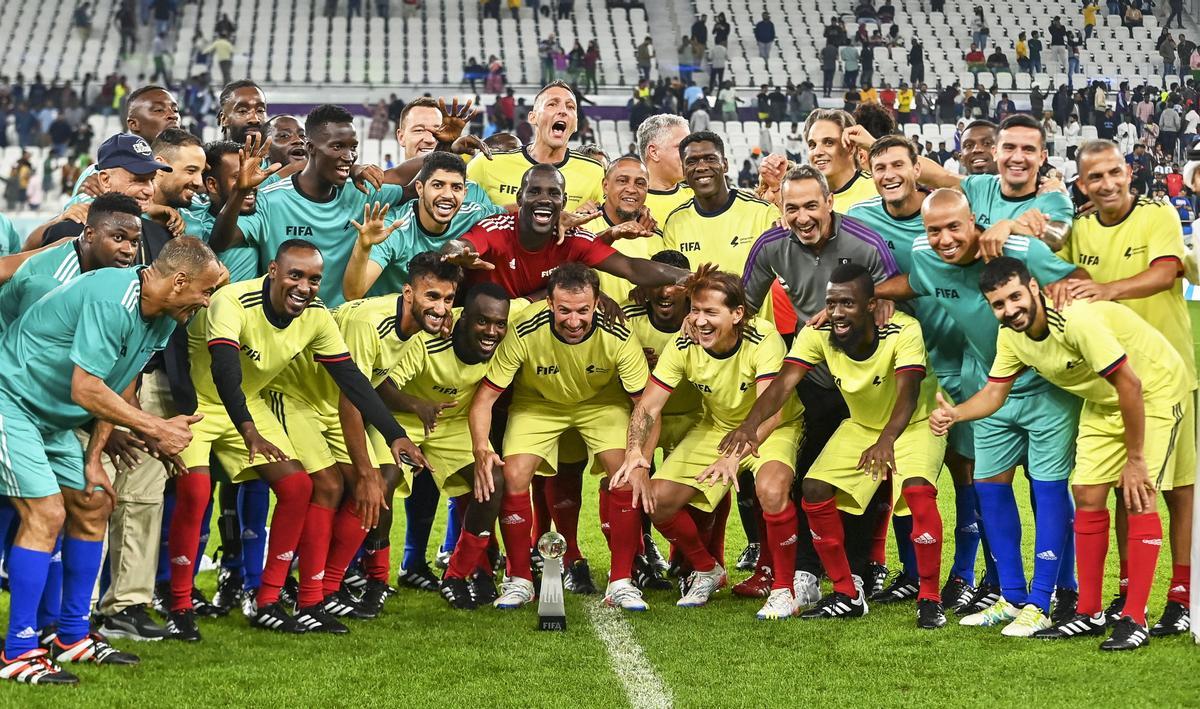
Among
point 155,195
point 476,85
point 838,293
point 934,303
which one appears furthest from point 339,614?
point 476,85

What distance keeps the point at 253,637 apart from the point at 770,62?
33461 millimetres

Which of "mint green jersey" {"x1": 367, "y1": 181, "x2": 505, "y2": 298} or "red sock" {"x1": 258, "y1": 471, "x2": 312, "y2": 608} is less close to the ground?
"mint green jersey" {"x1": 367, "y1": 181, "x2": 505, "y2": 298}

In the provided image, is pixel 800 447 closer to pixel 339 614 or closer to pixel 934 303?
pixel 934 303

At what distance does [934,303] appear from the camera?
7031 mm

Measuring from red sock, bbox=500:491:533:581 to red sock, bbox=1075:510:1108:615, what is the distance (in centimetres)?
277

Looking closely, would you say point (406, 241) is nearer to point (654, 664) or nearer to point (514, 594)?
point (514, 594)

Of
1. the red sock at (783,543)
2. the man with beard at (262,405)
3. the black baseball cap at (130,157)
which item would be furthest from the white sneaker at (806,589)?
the black baseball cap at (130,157)

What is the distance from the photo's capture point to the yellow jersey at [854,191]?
8.23 meters

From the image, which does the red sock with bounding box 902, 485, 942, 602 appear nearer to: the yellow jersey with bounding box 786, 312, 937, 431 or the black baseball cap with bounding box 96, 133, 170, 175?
the yellow jersey with bounding box 786, 312, 937, 431

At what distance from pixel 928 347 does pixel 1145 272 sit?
1.21 m

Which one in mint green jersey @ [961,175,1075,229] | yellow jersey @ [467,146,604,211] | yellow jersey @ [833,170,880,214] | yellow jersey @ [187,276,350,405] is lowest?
yellow jersey @ [187,276,350,405]

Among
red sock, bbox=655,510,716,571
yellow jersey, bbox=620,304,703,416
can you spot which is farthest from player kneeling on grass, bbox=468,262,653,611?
yellow jersey, bbox=620,304,703,416

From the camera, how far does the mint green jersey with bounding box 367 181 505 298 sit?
7484 millimetres

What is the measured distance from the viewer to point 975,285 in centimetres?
669
